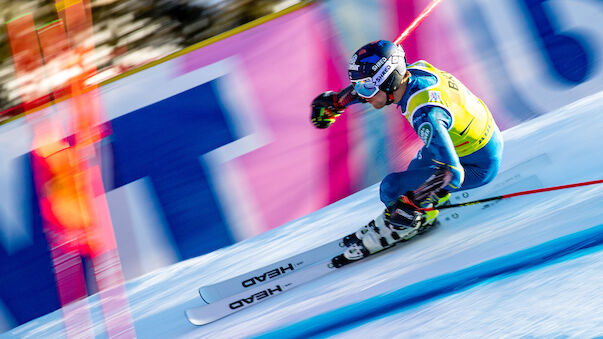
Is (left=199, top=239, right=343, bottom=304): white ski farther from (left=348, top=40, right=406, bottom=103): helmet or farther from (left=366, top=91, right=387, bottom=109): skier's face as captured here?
(left=348, top=40, right=406, bottom=103): helmet

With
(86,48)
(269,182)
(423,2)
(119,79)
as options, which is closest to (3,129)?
(119,79)

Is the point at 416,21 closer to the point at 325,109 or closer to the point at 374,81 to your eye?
the point at 325,109

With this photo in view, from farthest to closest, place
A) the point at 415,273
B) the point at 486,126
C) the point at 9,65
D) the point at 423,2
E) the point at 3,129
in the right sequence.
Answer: the point at 9,65, the point at 423,2, the point at 3,129, the point at 486,126, the point at 415,273

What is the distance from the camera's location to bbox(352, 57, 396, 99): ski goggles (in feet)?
8.07

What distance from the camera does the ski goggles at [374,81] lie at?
2.46 metres

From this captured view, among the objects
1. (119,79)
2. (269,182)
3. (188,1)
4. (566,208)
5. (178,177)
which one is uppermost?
(188,1)

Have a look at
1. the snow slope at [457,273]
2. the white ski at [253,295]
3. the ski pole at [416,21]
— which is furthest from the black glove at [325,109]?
the white ski at [253,295]

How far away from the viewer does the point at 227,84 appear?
3.63 m

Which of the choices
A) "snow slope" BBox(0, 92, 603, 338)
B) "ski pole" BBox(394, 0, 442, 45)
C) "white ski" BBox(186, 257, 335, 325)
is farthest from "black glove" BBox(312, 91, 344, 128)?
"white ski" BBox(186, 257, 335, 325)

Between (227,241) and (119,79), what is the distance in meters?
1.34

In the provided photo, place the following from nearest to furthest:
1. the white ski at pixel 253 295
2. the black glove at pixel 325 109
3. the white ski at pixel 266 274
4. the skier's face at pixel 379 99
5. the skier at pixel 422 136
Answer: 1. the skier at pixel 422 136
2. the skier's face at pixel 379 99
3. the white ski at pixel 253 295
4. the white ski at pixel 266 274
5. the black glove at pixel 325 109

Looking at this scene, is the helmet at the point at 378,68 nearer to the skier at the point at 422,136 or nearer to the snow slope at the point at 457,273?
the skier at the point at 422,136

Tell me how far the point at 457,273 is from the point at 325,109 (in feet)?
4.12

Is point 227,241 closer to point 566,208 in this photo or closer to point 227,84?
point 227,84
